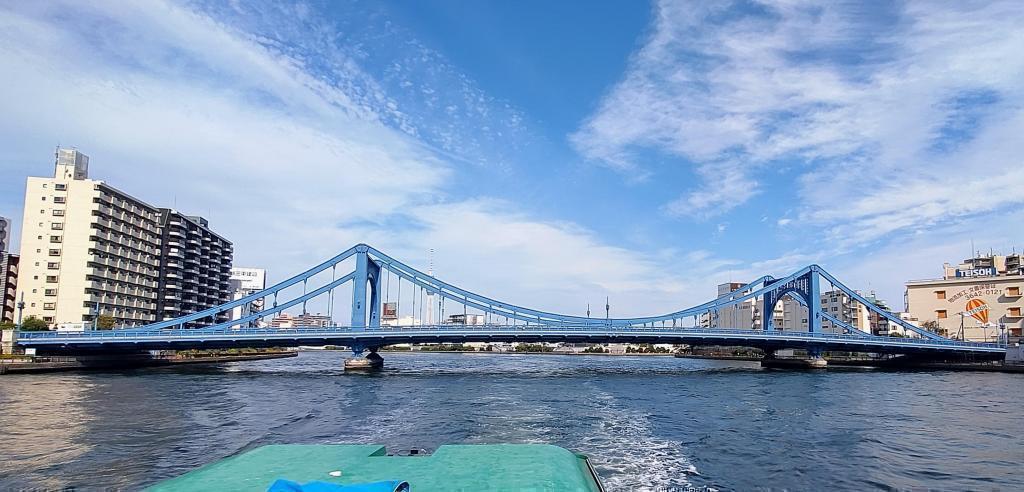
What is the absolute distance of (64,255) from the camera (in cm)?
8588

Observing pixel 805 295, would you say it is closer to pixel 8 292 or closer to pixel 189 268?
pixel 189 268

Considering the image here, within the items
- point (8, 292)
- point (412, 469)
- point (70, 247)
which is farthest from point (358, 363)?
point (412, 469)

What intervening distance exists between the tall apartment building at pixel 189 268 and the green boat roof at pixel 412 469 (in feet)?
357

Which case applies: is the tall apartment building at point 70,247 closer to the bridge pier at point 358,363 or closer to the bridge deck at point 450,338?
the bridge deck at point 450,338

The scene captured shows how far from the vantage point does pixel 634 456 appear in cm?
2000

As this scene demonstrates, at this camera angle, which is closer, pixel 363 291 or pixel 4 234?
pixel 363 291

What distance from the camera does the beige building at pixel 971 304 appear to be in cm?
8538

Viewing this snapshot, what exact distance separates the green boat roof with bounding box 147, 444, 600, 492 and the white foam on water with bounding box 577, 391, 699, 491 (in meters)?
5.37

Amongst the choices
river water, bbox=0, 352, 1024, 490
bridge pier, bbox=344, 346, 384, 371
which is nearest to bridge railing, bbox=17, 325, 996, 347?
bridge pier, bbox=344, 346, 384, 371

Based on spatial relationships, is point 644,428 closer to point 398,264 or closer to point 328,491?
point 328,491

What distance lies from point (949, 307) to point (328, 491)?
349 feet

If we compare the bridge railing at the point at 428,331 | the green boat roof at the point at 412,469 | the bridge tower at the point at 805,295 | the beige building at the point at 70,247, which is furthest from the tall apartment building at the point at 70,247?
the bridge tower at the point at 805,295

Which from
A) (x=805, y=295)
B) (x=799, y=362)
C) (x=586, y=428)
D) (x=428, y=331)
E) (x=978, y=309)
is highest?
(x=805, y=295)

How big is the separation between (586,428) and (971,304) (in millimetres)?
86855
